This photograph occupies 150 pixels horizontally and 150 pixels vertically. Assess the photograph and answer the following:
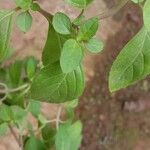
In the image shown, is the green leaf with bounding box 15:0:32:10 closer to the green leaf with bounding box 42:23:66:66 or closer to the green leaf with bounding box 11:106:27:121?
the green leaf with bounding box 42:23:66:66

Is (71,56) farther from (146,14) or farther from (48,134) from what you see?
(48,134)

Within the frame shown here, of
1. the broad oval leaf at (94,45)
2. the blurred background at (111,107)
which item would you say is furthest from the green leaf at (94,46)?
the blurred background at (111,107)

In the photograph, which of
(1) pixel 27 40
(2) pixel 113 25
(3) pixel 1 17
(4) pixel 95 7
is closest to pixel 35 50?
(1) pixel 27 40

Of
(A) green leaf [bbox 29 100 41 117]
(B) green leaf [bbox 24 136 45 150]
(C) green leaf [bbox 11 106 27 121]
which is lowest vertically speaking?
(B) green leaf [bbox 24 136 45 150]

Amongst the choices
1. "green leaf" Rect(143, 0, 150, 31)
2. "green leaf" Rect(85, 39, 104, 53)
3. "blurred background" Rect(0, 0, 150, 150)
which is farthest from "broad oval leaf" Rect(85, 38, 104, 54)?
"blurred background" Rect(0, 0, 150, 150)

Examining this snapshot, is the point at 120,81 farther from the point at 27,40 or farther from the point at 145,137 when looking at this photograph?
the point at 145,137

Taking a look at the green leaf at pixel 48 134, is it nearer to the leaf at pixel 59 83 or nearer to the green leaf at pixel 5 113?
the green leaf at pixel 5 113
